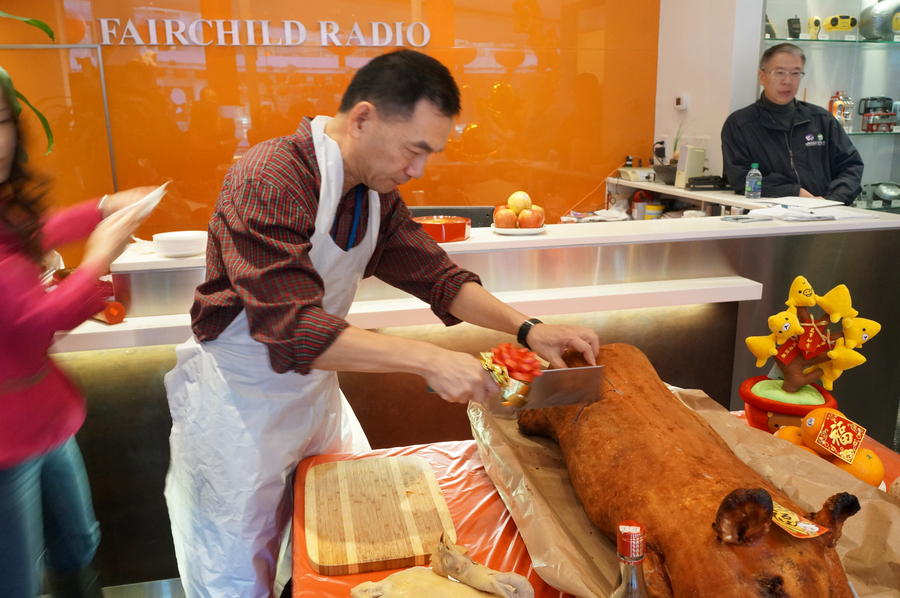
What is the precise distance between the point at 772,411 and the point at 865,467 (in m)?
0.27

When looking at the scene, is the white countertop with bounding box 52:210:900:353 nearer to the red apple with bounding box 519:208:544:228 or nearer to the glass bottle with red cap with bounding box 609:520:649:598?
the red apple with bounding box 519:208:544:228

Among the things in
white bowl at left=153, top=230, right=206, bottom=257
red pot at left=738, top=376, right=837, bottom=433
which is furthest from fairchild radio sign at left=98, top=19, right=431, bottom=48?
red pot at left=738, top=376, right=837, bottom=433

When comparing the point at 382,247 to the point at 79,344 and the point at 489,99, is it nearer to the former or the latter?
the point at 79,344

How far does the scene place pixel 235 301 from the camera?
4.95ft

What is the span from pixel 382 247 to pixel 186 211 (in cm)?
372

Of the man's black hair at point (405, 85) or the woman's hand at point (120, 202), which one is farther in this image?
the woman's hand at point (120, 202)

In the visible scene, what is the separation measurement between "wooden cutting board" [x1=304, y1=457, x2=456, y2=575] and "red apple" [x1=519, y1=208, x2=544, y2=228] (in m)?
1.48

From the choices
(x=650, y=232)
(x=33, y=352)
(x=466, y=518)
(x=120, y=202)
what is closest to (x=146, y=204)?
(x=120, y=202)

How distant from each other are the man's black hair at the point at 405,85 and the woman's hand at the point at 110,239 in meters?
0.60

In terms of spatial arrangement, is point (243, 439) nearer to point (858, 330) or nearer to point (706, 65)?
point (858, 330)

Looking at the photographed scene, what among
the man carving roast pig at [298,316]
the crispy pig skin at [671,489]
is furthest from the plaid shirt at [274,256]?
the crispy pig skin at [671,489]

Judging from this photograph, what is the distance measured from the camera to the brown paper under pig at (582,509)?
3.89ft

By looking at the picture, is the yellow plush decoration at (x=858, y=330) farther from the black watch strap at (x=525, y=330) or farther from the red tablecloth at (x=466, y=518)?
the black watch strap at (x=525, y=330)

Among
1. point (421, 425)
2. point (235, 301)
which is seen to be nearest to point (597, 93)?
point (421, 425)
